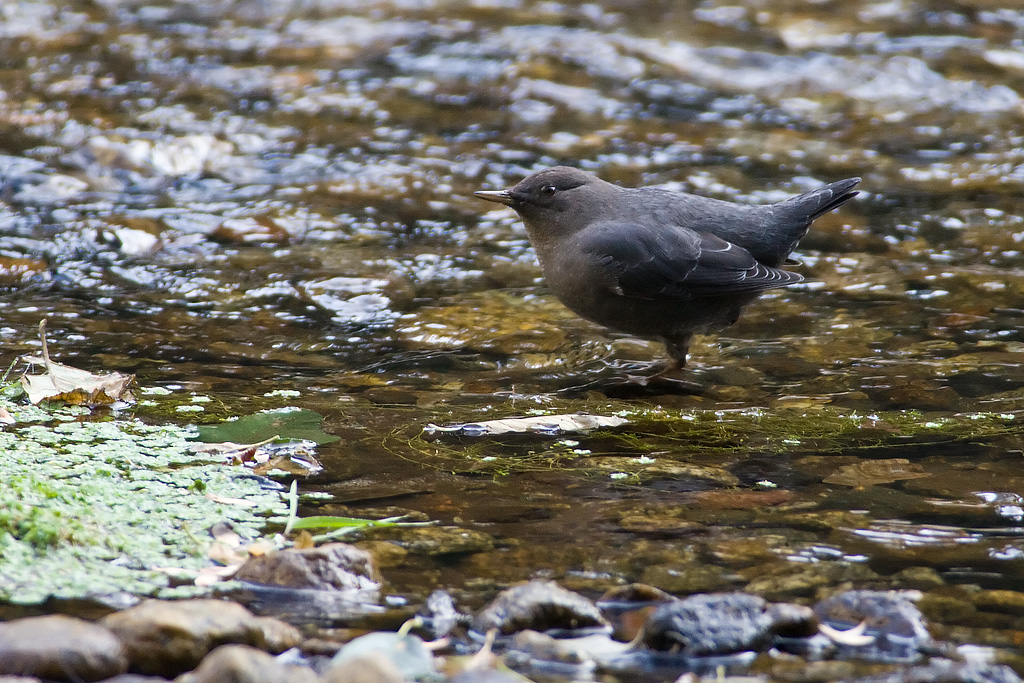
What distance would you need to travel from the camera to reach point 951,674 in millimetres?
2328

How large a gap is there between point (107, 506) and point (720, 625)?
1.85m

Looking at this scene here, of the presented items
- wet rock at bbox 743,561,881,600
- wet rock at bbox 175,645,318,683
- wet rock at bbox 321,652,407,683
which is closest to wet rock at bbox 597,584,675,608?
wet rock at bbox 743,561,881,600

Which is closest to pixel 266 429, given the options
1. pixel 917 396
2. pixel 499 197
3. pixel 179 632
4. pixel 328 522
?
pixel 328 522

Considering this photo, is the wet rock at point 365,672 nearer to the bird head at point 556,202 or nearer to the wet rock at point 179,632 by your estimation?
the wet rock at point 179,632

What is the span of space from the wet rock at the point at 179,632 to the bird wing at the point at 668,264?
3055 millimetres

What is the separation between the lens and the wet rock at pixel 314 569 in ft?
9.14

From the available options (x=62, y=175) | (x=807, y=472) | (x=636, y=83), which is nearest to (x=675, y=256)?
(x=807, y=472)

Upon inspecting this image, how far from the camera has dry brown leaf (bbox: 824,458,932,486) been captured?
3.55 meters

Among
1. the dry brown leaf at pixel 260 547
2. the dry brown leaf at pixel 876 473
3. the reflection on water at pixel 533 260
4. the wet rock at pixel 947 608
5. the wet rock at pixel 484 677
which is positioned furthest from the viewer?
the dry brown leaf at pixel 876 473

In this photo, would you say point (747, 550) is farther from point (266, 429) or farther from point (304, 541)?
point (266, 429)

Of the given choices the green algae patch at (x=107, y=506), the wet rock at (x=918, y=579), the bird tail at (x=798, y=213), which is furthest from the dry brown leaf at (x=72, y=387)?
the bird tail at (x=798, y=213)

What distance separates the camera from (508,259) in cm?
670

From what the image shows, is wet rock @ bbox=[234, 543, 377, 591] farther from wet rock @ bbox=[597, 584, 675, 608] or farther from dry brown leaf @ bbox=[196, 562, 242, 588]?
wet rock @ bbox=[597, 584, 675, 608]

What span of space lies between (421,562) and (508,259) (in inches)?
154
